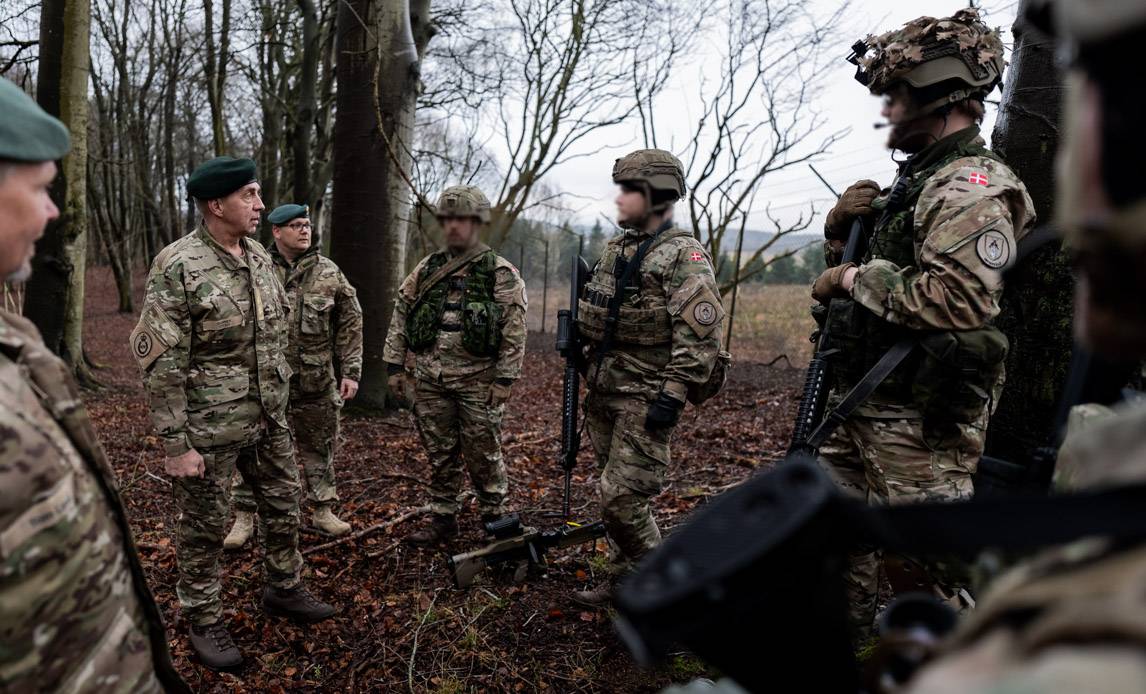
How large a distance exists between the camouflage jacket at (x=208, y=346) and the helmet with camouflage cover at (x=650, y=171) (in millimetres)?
2019

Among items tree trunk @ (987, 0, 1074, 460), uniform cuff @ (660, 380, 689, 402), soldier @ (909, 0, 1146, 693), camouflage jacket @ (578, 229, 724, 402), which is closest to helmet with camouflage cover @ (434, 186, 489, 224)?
camouflage jacket @ (578, 229, 724, 402)

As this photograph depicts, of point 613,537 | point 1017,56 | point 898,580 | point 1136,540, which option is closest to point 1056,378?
point 898,580

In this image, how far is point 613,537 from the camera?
3.57m

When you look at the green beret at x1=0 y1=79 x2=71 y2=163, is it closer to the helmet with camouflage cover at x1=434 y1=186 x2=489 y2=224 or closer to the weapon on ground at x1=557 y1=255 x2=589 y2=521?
the weapon on ground at x1=557 y1=255 x2=589 y2=521

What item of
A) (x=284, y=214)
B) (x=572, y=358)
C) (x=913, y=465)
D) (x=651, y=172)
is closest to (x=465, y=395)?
(x=572, y=358)

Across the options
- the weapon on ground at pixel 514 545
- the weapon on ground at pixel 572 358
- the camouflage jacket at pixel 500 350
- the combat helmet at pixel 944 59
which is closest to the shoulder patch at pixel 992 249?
the combat helmet at pixel 944 59

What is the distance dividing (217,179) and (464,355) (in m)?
1.79

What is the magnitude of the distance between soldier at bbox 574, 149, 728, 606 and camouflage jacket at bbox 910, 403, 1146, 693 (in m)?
2.60

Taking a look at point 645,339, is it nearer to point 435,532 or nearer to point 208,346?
point 435,532

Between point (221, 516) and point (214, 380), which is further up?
point (214, 380)

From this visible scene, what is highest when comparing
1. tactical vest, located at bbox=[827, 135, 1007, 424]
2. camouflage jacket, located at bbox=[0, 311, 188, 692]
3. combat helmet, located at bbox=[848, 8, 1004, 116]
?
combat helmet, located at bbox=[848, 8, 1004, 116]

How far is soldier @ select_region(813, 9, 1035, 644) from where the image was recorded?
7.84 ft

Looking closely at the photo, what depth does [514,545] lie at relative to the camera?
3.83 m

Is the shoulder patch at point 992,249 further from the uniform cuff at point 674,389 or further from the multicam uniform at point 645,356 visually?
the uniform cuff at point 674,389
